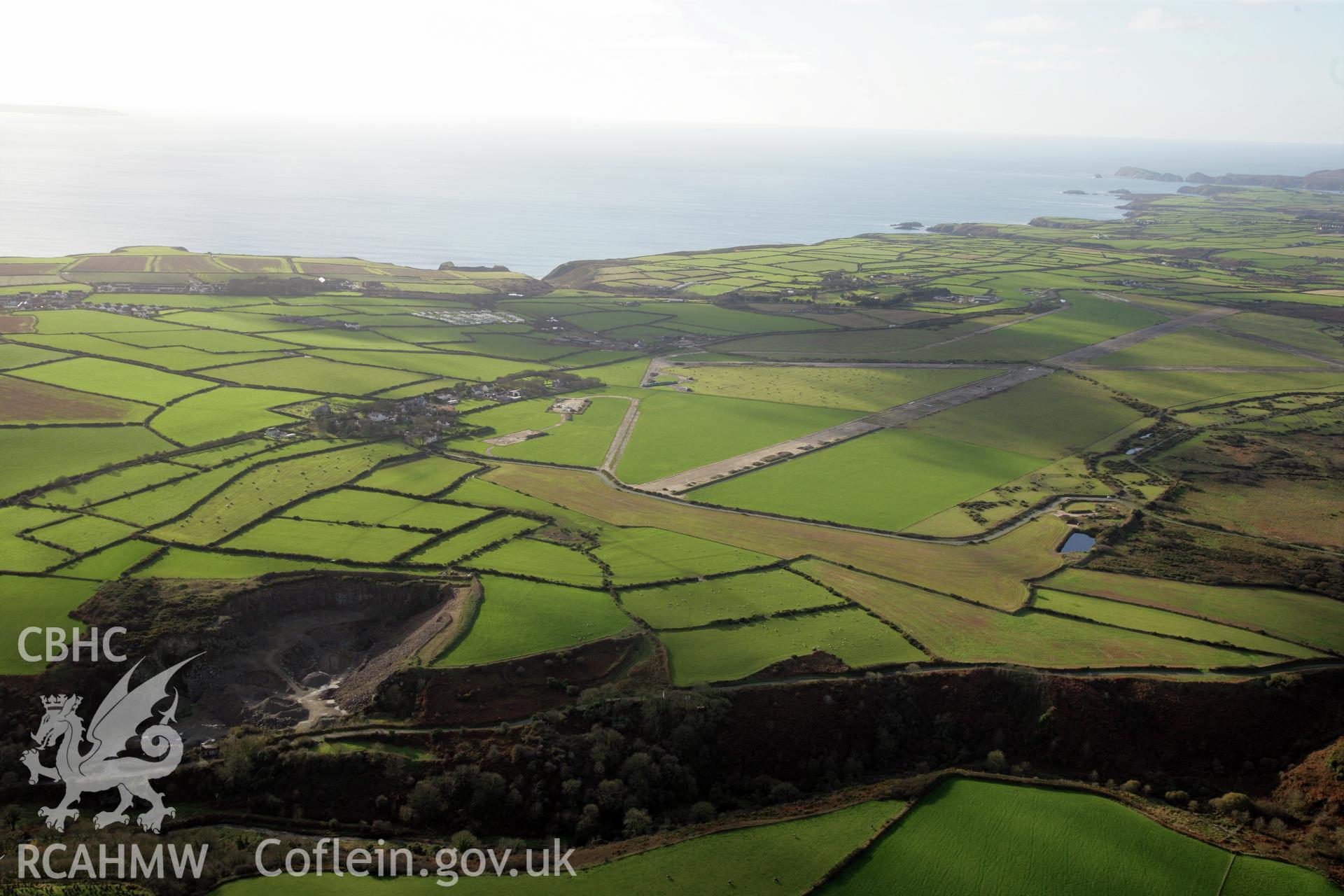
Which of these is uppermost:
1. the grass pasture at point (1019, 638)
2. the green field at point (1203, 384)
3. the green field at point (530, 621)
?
the green field at point (1203, 384)

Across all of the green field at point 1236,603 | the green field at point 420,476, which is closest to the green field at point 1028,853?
the green field at point 1236,603

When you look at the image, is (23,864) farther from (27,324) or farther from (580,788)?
(27,324)

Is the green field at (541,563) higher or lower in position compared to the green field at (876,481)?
lower

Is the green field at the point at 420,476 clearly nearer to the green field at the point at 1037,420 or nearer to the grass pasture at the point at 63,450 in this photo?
the grass pasture at the point at 63,450

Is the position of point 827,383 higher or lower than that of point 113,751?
higher

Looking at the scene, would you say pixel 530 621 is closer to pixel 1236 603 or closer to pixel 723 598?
pixel 723 598

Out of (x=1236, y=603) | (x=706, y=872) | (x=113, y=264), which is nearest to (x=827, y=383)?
(x=1236, y=603)
